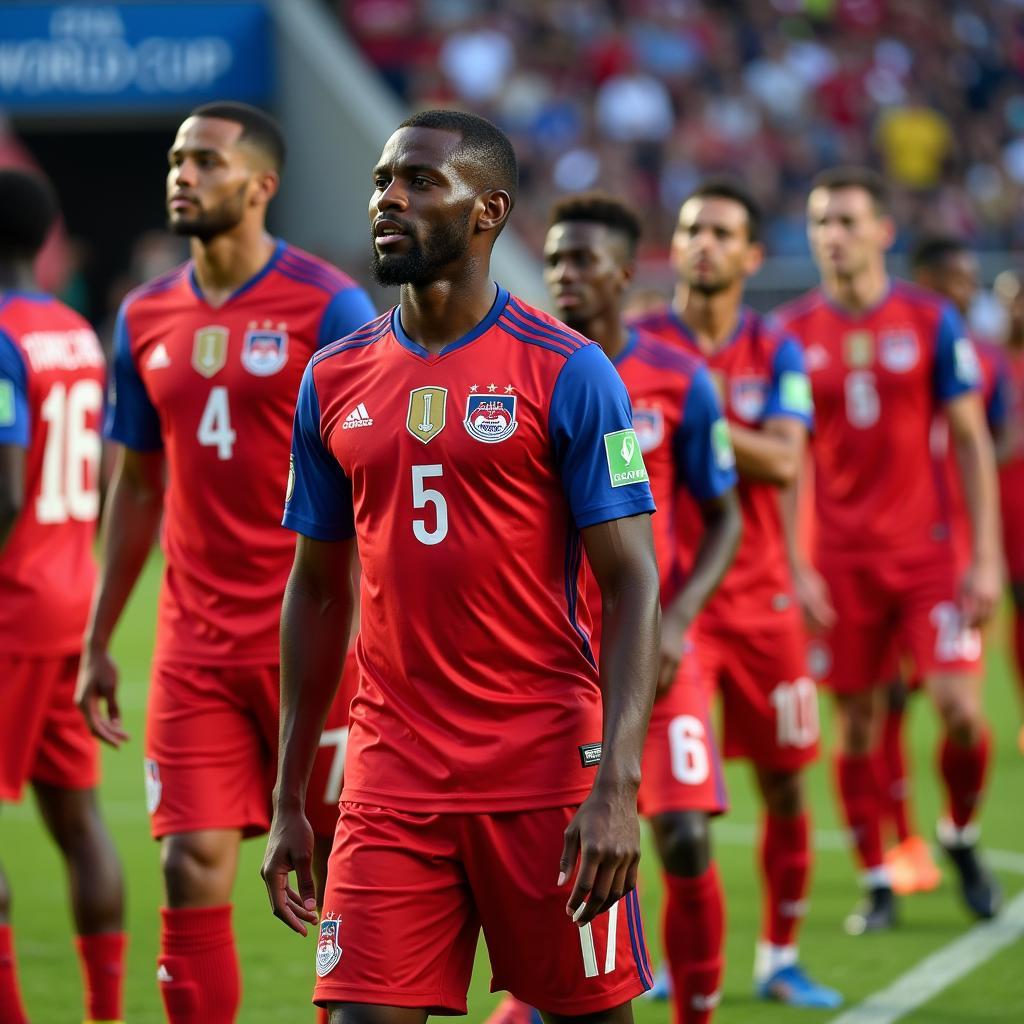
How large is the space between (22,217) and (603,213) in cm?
182

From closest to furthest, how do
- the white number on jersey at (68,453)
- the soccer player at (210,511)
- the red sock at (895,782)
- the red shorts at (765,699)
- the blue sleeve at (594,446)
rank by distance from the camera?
1. the blue sleeve at (594,446)
2. the soccer player at (210,511)
3. the white number on jersey at (68,453)
4. the red shorts at (765,699)
5. the red sock at (895,782)

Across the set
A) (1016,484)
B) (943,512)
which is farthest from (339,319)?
(1016,484)

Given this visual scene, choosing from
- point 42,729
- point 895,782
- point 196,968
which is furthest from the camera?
point 895,782

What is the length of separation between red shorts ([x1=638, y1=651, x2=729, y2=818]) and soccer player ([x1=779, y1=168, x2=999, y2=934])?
6.48 ft

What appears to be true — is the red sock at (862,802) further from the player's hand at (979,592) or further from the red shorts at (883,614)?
the player's hand at (979,592)

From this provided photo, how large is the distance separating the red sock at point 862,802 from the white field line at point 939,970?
48cm

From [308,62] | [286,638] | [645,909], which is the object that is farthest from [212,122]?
[308,62]

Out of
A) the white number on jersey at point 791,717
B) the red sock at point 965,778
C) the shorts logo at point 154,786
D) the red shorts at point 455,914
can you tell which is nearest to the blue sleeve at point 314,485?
the red shorts at point 455,914

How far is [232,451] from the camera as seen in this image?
539 cm

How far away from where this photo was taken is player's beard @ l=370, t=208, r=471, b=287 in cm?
392

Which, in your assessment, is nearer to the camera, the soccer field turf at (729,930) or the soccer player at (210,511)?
the soccer player at (210,511)

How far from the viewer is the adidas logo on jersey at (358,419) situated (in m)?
4.02

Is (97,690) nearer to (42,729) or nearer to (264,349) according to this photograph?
(42,729)

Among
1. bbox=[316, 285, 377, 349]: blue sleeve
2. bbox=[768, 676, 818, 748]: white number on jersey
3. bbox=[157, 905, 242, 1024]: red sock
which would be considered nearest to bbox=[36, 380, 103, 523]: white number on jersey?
bbox=[316, 285, 377, 349]: blue sleeve
